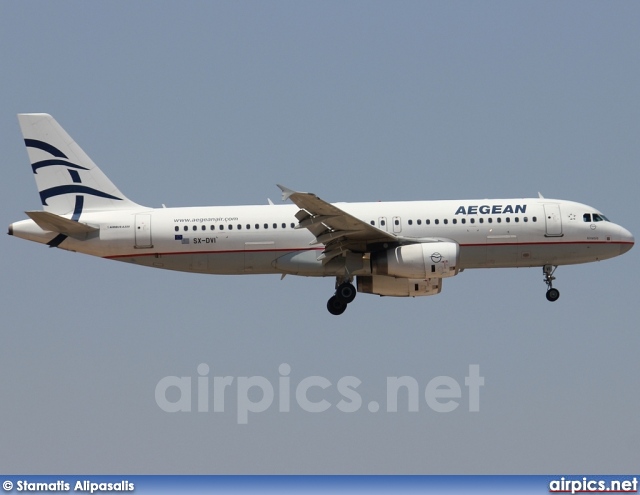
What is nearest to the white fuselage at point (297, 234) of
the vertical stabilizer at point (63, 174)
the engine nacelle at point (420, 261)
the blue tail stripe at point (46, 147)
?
the engine nacelle at point (420, 261)

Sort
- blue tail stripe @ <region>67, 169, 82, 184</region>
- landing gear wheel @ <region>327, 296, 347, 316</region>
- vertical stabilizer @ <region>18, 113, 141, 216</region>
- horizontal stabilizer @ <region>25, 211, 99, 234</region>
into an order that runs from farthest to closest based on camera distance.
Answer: blue tail stripe @ <region>67, 169, 82, 184</region>
vertical stabilizer @ <region>18, 113, 141, 216</region>
landing gear wheel @ <region>327, 296, 347, 316</region>
horizontal stabilizer @ <region>25, 211, 99, 234</region>


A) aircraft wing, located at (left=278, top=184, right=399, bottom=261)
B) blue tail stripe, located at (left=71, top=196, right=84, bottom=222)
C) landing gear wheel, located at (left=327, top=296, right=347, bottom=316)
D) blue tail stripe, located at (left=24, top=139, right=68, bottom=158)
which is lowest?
landing gear wheel, located at (left=327, top=296, right=347, bottom=316)

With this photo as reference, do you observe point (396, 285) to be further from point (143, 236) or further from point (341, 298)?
point (143, 236)

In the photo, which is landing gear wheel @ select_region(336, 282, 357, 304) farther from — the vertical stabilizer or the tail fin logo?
the tail fin logo

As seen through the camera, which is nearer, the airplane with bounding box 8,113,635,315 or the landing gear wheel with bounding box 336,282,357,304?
the airplane with bounding box 8,113,635,315

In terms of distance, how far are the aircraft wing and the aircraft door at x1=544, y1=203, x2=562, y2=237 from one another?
6477mm

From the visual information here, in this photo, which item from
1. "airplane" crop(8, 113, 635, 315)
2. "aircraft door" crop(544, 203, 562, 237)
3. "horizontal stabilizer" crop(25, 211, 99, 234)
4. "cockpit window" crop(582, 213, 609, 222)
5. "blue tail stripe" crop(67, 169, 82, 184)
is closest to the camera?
"horizontal stabilizer" crop(25, 211, 99, 234)

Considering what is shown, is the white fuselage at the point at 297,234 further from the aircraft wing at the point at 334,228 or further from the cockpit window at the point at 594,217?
the aircraft wing at the point at 334,228

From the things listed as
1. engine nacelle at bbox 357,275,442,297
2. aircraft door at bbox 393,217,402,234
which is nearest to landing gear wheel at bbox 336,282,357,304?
engine nacelle at bbox 357,275,442,297

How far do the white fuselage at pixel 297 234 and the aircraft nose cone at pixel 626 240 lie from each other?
114 centimetres

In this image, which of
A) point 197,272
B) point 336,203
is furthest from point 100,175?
point 336,203

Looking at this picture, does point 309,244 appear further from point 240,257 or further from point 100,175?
point 100,175

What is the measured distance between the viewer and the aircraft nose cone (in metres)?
64.3

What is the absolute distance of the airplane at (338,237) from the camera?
62.5 meters
